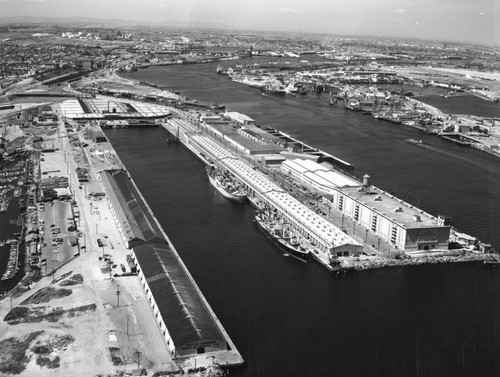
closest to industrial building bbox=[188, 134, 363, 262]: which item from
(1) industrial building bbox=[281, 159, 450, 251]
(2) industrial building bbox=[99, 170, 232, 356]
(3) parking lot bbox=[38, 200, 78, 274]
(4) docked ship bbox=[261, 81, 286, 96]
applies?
(1) industrial building bbox=[281, 159, 450, 251]

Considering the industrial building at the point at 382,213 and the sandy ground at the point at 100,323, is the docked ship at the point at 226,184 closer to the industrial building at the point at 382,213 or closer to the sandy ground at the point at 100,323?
the industrial building at the point at 382,213

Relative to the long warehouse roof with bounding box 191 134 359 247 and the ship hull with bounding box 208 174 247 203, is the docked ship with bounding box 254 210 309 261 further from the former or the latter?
the ship hull with bounding box 208 174 247 203

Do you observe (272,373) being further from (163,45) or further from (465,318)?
(163,45)

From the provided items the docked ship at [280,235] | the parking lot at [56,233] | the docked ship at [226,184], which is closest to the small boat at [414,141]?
the docked ship at [226,184]

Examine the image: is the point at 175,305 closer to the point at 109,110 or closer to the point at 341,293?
the point at 341,293

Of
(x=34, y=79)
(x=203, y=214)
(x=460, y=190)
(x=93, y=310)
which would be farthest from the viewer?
(x=34, y=79)

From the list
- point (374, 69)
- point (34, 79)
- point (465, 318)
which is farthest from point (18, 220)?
point (374, 69)

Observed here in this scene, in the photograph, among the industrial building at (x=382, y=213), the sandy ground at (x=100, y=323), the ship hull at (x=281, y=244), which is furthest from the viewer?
the industrial building at (x=382, y=213)
